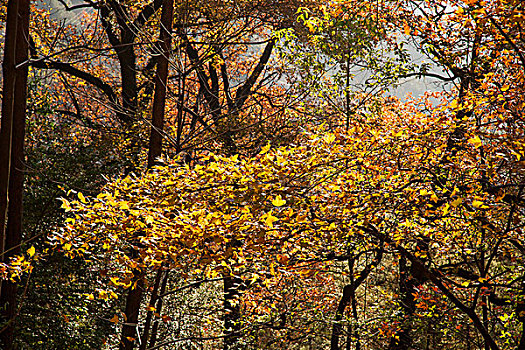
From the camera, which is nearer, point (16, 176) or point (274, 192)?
point (274, 192)

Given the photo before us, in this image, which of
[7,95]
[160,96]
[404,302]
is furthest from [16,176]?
[404,302]

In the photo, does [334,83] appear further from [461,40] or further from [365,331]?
[365,331]

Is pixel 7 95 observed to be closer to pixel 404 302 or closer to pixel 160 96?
pixel 160 96

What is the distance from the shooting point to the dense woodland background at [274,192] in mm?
3590

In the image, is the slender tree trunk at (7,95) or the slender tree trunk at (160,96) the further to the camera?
the slender tree trunk at (160,96)

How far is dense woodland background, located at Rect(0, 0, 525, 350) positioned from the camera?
359 centimetres

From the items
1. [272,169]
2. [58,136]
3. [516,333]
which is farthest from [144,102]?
[516,333]

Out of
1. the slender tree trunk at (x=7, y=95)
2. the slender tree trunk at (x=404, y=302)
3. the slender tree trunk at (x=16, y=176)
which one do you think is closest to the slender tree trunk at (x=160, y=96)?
the slender tree trunk at (x=16, y=176)

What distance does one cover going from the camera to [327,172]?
379cm

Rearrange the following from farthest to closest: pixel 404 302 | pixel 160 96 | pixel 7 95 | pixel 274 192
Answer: pixel 404 302 → pixel 160 96 → pixel 7 95 → pixel 274 192

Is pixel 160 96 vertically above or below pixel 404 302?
above

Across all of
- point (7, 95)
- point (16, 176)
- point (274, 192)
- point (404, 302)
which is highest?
point (16, 176)

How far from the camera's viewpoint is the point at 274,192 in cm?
323

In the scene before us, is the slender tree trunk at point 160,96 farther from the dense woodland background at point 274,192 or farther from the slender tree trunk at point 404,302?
the slender tree trunk at point 404,302
